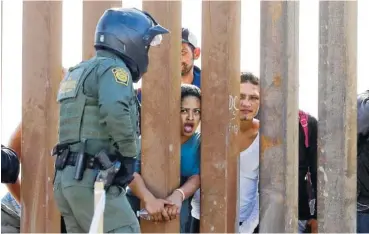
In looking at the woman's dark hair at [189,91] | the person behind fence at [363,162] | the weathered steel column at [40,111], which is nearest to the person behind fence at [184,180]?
the woman's dark hair at [189,91]

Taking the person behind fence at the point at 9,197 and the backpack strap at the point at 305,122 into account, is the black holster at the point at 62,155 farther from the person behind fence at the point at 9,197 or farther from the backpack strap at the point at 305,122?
the backpack strap at the point at 305,122

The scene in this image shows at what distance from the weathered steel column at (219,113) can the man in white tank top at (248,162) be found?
0.11m

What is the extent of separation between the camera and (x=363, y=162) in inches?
274

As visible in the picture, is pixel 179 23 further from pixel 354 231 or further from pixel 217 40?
pixel 354 231

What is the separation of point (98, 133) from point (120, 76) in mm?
350

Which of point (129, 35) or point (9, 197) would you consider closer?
point (129, 35)

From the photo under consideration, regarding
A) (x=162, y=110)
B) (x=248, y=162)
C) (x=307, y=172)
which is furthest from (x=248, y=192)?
(x=162, y=110)

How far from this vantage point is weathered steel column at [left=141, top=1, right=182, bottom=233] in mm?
6809

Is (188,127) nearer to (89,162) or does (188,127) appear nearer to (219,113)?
(219,113)

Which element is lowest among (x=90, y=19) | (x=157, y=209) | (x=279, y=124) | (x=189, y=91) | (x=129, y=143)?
(x=157, y=209)

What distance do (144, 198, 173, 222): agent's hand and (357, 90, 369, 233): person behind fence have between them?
4.33ft

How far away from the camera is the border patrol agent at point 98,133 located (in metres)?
5.64

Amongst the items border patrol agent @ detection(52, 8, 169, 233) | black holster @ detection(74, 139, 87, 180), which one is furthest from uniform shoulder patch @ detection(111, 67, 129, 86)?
black holster @ detection(74, 139, 87, 180)

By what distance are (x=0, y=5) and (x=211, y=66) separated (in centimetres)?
152
